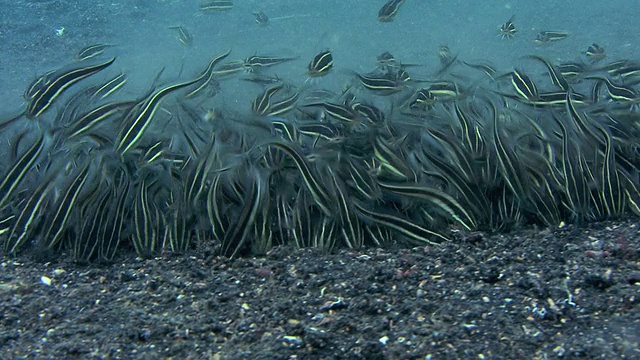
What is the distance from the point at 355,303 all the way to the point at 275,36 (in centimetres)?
2271

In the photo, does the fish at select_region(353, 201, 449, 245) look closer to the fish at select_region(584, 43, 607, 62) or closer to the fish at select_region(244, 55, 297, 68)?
the fish at select_region(244, 55, 297, 68)

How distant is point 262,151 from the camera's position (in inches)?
175

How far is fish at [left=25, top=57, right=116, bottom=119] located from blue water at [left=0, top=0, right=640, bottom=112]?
27.5 ft

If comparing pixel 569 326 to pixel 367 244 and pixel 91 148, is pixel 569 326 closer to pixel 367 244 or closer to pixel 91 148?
pixel 367 244

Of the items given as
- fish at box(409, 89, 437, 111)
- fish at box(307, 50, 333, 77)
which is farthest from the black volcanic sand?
fish at box(307, 50, 333, 77)

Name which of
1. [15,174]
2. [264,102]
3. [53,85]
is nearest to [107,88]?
[53,85]

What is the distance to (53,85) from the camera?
16.5 feet

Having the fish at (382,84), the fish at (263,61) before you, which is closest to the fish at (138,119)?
the fish at (382,84)

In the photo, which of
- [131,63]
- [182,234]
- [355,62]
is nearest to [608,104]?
[182,234]

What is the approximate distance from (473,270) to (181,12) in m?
26.4

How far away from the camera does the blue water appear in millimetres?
17203

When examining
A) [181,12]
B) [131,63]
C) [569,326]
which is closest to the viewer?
[569,326]

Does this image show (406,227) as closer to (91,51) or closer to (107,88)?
(107,88)

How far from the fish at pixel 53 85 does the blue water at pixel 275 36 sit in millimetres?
8384
